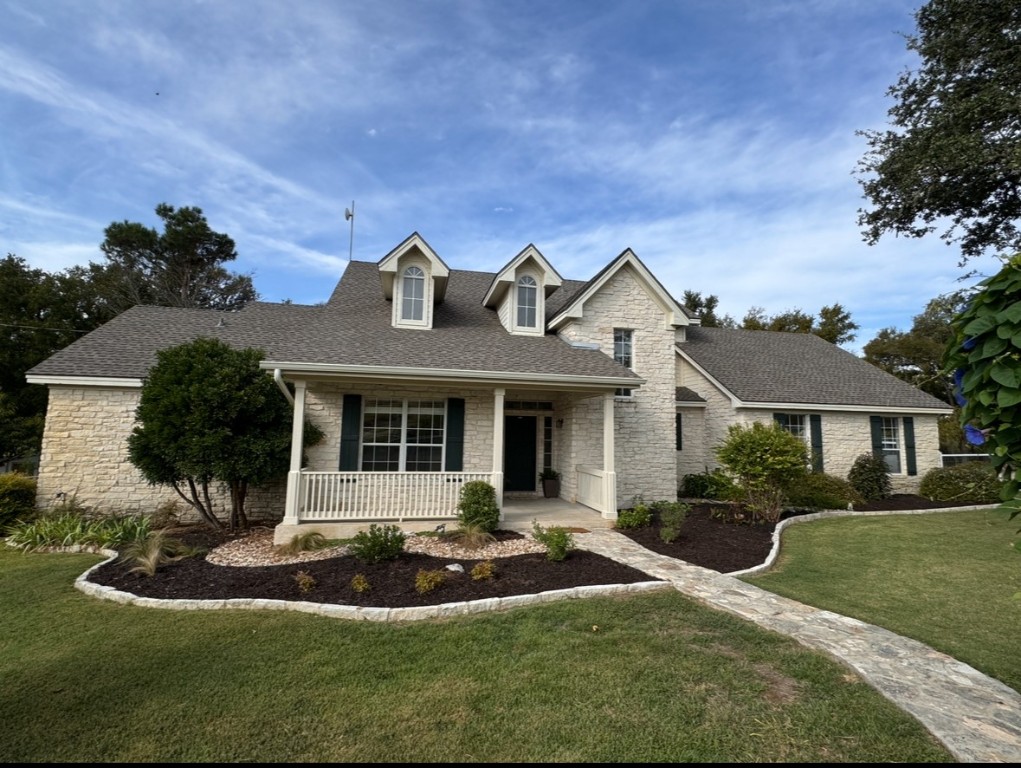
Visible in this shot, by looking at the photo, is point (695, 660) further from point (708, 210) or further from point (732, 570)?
point (708, 210)

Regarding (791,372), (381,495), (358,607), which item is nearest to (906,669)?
(358,607)

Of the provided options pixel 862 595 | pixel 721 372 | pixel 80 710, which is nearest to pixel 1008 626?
pixel 862 595

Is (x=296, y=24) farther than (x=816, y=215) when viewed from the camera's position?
No

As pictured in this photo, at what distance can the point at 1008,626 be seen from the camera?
5.11 metres

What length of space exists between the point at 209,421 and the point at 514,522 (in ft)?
20.1

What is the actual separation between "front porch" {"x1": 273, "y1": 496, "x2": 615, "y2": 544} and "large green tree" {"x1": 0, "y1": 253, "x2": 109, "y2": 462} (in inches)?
613

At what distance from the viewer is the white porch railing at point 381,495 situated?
8711mm

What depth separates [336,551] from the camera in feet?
24.9

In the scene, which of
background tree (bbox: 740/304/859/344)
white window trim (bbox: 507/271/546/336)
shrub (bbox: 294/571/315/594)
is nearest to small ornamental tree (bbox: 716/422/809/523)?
white window trim (bbox: 507/271/546/336)

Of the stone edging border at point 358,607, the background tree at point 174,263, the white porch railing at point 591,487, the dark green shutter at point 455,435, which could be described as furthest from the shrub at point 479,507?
the background tree at point 174,263

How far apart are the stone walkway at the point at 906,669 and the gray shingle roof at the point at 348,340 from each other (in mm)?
5049

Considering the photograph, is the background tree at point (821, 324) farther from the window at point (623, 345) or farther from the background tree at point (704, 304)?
the window at point (623, 345)

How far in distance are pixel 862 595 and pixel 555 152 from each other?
12.8m

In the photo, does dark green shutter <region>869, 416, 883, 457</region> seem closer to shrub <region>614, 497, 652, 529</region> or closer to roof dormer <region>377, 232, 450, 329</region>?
shrub <region>614, 497, 652, 529</region>
